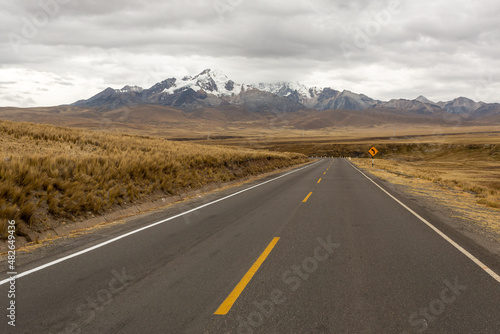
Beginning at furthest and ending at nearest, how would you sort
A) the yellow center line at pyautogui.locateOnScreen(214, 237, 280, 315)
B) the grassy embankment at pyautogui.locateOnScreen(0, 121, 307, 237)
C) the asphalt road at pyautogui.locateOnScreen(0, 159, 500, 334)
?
the grassy embankment at pyautogui.locateOnScreen(0, 121, 307, 237) < the yellow center line at pyautogui.locateOnScreen(214, 237, 280, 315) < the asphalt road at pyautogui.locateOnScreen(0, 159, 500, 334)

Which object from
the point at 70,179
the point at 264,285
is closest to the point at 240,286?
the point at 264,285

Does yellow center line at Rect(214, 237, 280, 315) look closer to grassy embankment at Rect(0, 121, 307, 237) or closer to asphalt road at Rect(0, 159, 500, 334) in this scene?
asphalt road at Rect(0, 159, 500, 334)

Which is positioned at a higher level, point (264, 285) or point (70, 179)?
point (70, 179)

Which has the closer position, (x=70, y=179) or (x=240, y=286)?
(x=240, y=286)

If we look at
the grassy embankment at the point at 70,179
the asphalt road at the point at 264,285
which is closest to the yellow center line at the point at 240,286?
the asphalt road at the point at 264,285

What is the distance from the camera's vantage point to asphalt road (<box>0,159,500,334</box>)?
12.5 feet

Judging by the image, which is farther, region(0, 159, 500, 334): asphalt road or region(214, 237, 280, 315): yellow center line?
region(214, 237, 280, 315): yellow center line

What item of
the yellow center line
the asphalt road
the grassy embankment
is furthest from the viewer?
the grassy embankment

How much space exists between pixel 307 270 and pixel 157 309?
2.47 meters

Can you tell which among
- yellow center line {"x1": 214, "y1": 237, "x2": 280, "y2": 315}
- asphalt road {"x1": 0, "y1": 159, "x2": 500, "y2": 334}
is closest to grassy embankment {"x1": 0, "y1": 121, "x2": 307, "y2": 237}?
asphalt road {"x1": 0, "y1": 159, "x2": 500, "y2": 334}

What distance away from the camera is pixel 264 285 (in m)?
4.81

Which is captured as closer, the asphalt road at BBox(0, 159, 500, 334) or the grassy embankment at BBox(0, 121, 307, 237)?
the asphalt road at BBox(0, 159, 500, 334)

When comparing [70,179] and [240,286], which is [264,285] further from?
[70,179]

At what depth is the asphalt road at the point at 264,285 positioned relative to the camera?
3.80 m
